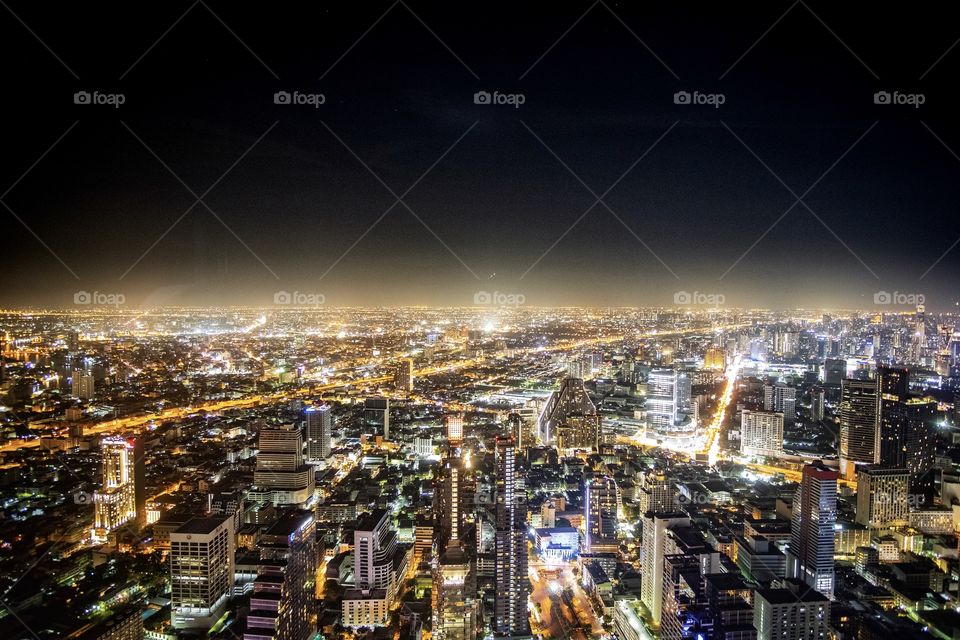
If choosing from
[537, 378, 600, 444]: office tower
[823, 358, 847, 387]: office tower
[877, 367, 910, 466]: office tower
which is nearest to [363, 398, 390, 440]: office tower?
[537, 378, 600, 444]: office tower

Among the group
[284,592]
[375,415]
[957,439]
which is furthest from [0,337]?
[957,439]

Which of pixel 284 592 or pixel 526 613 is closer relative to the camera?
pixel 284 592

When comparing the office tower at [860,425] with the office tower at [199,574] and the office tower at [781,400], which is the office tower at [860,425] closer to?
the office tower at [781,400]

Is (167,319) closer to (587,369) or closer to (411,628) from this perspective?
(411,628)

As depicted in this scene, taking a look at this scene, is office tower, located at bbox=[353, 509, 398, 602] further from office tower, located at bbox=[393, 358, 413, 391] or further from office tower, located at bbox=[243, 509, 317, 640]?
office tower, located at bbox=[393, 358, 413, 391]

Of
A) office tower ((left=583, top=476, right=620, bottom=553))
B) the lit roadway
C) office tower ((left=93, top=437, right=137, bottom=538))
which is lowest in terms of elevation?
office tower ((left=583, top=476, right=620, bottom=553))

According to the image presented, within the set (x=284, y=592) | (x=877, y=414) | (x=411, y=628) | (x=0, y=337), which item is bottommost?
(x=411, y=628)

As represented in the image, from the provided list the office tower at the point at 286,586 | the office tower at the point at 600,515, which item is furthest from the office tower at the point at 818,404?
the office tower at the point at 286,586

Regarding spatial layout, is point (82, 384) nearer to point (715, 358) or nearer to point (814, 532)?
point (814, 532)
